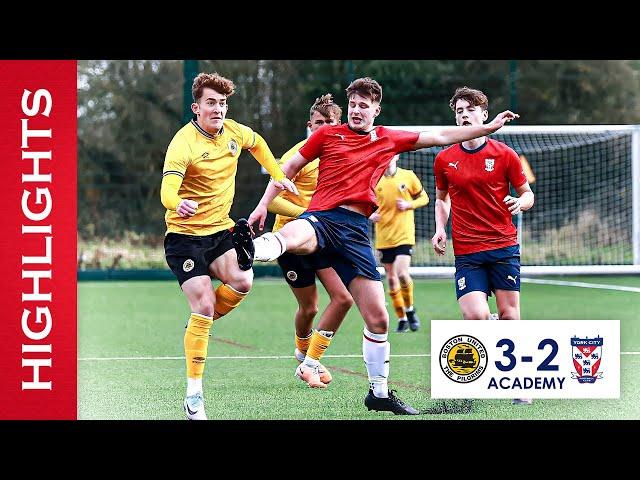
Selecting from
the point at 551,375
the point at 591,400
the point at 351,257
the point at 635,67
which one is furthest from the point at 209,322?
the point at 635,67

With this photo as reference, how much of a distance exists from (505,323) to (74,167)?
2606 millimetres

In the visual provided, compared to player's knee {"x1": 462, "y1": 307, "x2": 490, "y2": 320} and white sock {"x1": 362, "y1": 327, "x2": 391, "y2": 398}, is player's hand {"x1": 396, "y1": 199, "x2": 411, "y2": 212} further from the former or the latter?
white sock {"x1": 362, "y1": 327, "x2": 391, "y2": 398}

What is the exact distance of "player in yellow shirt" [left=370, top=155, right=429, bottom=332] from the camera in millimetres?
11977

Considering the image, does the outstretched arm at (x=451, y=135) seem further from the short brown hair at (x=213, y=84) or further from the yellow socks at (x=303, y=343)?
the yellow socks at (x=303, y=343)

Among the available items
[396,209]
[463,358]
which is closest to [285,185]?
[463,358]

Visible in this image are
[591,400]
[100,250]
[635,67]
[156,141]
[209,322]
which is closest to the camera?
[209,322]

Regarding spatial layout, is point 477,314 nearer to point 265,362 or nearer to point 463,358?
point 463,358

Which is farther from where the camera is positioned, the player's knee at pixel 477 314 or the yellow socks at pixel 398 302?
the yellow socks at pixel 398 302

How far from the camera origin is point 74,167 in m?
6.40

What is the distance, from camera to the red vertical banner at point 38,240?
6.32m

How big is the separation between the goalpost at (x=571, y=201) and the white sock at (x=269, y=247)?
1100cm

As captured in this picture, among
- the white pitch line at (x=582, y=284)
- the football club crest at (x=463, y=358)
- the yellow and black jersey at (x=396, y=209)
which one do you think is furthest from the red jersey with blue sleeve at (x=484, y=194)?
the white pitch line at (x=582, y=284)

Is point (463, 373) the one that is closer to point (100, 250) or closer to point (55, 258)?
point (55, 258)

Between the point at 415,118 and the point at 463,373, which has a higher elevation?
the point at 415,118
